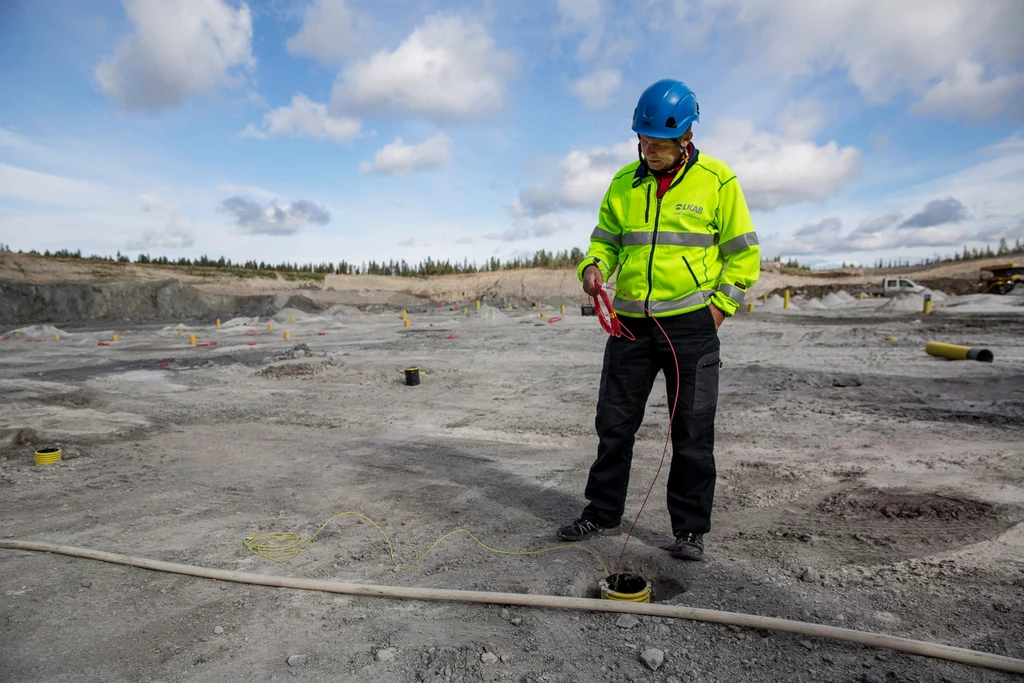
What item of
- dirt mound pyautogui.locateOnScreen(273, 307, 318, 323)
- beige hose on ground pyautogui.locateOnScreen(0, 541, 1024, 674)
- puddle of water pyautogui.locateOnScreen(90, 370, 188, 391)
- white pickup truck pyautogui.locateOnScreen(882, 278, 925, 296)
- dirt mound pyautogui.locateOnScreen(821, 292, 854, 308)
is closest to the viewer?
beige hose on ground pyautogui.locateOnScreen(0, 541, 1024, 674)

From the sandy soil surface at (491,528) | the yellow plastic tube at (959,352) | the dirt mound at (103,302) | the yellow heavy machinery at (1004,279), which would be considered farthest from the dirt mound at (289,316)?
the yellow heavy machinery at (1004,279)

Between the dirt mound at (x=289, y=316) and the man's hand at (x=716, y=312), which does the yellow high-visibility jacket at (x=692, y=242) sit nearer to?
the man's hand at (x=716, y=312)

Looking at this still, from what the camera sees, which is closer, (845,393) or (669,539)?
(669,539)

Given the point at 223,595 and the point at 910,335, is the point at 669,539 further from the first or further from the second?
the point at 910,335

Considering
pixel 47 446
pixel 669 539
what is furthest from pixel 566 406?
pixel 47 446

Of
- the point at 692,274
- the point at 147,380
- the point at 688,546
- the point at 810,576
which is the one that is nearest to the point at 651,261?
the point at 692,274

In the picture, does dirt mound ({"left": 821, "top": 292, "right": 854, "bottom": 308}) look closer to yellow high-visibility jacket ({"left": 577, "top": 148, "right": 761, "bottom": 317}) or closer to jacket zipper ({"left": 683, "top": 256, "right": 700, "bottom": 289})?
yellow high-visibility jacket ({"left": 577, "top": 148, "right": 761, "bottom": 317})

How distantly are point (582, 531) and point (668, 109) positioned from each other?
2262mm

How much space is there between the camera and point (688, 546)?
308 centimetres

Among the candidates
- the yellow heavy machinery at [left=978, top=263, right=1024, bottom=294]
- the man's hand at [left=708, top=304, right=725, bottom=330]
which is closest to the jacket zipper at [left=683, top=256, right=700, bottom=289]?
the man's hand at [left=708, top=304, right=725, bottom=330]

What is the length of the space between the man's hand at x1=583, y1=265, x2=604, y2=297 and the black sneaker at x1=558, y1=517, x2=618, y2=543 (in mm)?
1284

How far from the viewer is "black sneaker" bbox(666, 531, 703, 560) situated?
3051 millimetres

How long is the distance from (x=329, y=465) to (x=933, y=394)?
729cm

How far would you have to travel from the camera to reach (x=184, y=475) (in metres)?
4.82
